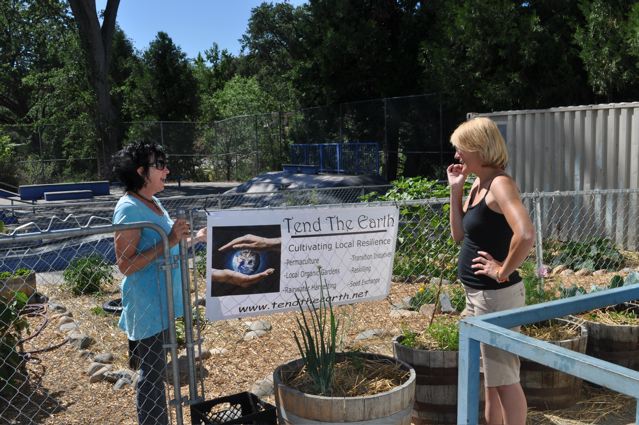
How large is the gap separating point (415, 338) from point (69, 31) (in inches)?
1374

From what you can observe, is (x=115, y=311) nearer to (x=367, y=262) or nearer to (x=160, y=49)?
(x=367, y=262)

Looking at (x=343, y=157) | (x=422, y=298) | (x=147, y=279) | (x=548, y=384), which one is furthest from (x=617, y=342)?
(x=343, y=157)

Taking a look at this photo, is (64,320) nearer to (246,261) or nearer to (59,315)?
(59,315)

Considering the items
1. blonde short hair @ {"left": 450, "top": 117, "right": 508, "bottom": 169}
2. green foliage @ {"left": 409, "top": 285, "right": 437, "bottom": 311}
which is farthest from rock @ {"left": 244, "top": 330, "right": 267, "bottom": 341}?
blonde short hair @ {"left": 450, "top": 117, "right": 508, "bottom": 169}

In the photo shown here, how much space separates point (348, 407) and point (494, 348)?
773mm

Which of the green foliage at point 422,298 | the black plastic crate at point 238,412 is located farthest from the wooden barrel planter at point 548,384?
the green foliage at point 422,298

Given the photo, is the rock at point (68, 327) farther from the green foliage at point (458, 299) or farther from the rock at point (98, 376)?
the green foliage at point (458, 299)

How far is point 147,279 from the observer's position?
11.8ft

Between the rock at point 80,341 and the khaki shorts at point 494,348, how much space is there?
13.1ft

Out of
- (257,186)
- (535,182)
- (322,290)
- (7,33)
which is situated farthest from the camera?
(7,33)

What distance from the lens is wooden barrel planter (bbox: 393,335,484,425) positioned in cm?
376

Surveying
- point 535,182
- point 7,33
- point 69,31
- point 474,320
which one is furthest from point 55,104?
point 474,320

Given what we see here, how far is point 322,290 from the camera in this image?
157 inches

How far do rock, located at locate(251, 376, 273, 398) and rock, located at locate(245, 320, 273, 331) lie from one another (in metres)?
1.46
